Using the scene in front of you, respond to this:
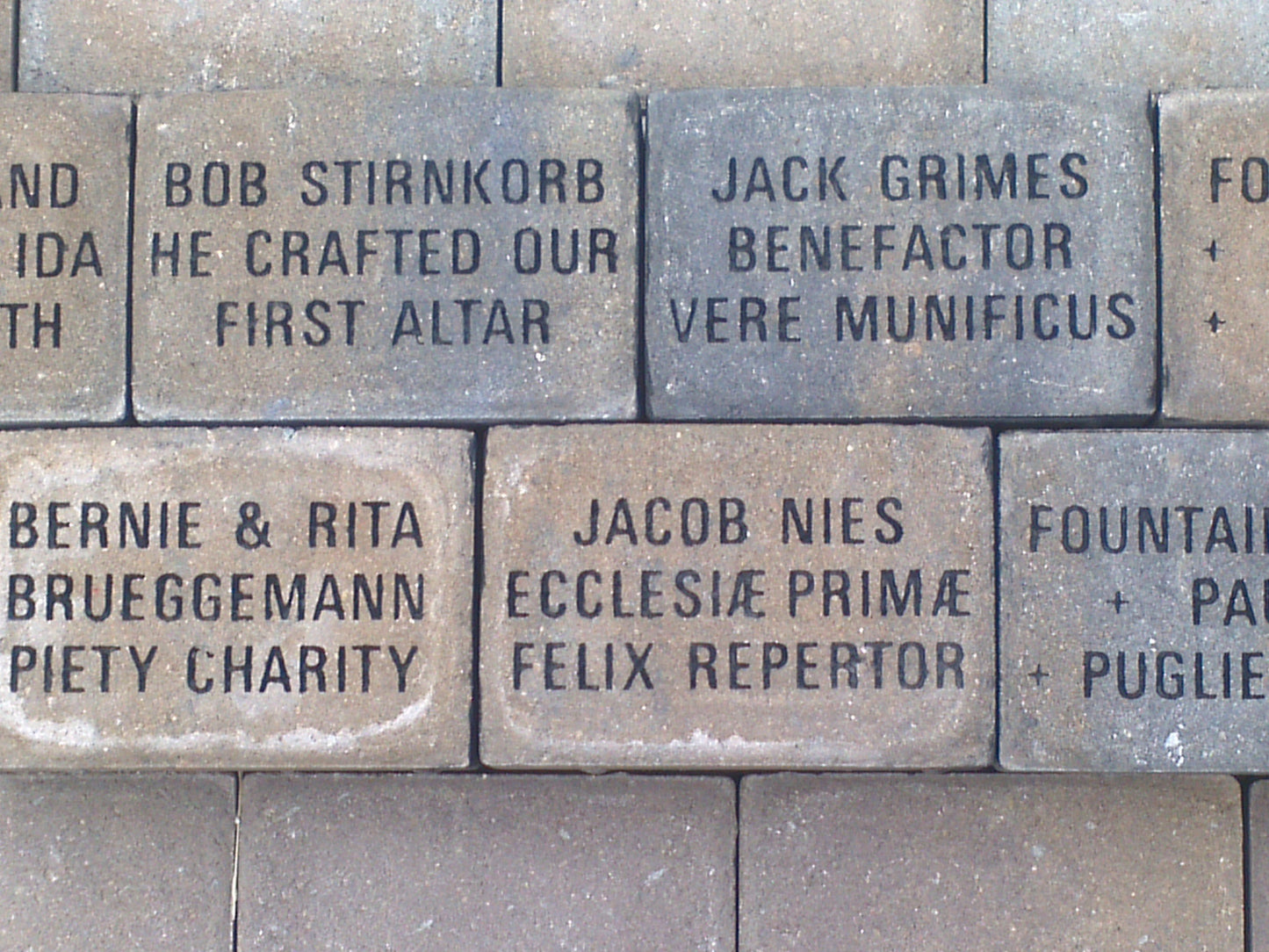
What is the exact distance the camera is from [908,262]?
7.45 feet

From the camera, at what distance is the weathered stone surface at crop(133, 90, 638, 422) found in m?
2.29

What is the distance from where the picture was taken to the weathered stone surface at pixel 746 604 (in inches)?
87.6

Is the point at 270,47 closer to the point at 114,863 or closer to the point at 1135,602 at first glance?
the point at 114,863

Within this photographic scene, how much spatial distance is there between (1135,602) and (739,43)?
156 cm

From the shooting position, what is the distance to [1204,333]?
7.42 feet

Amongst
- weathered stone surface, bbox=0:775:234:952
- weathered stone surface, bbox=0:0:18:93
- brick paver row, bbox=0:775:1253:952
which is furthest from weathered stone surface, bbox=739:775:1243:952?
weathered stone surface, bbox=0:0:18:93

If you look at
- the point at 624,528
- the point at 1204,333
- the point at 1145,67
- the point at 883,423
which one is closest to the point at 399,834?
the point at 624,528

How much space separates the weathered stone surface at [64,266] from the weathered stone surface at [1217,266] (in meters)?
2.31

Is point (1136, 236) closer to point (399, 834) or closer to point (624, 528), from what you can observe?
point (624, 528)

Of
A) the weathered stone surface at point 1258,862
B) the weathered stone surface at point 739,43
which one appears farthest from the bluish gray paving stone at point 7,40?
the weathered stone surface at point 1258,862

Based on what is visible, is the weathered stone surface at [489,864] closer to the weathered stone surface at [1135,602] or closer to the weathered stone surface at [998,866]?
the weathered stone surface at [998,866]

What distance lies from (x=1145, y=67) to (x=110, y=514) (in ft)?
8.53

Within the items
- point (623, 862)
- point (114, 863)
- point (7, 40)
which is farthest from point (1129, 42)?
point (114, 863)

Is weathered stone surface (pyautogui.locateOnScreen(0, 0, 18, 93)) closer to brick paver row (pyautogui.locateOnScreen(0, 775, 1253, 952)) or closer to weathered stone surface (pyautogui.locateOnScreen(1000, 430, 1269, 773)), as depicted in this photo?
brick paver row (pyautogui.locateOnScreen(0, 775, 1253, 952))
